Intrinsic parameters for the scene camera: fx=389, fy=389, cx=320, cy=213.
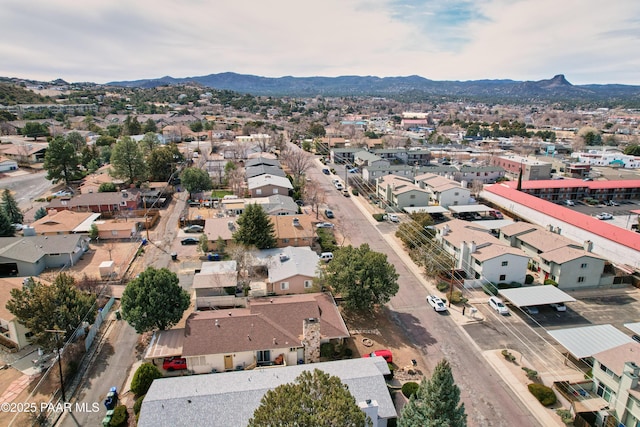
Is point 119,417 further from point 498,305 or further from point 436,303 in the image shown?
point 498,305

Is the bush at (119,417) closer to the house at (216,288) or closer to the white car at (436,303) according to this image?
the house at (216,288)

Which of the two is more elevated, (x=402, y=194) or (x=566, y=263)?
(x=402, y=194)

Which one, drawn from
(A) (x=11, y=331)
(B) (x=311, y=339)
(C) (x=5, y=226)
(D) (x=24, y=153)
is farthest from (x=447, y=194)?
(D) (x=24, y=153)

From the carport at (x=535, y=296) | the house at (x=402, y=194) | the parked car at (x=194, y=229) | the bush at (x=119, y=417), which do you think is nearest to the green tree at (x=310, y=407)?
the bush at (x=119, y=417)

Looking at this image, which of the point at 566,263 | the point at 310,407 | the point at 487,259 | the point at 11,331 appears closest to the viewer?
the point at 310,407

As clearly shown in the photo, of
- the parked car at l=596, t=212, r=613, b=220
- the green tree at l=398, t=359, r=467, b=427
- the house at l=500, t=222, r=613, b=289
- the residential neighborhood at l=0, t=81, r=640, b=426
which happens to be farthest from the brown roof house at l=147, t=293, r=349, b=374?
the parked car at l=596, t=212, r=613, b=220

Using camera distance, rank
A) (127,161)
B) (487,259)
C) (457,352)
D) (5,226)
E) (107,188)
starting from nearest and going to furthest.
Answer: (457,352) < (487,259) < (5,226) < (107,188) < (127,161)

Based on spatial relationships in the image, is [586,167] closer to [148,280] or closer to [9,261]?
[148,280]

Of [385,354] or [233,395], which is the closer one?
[233,395]
